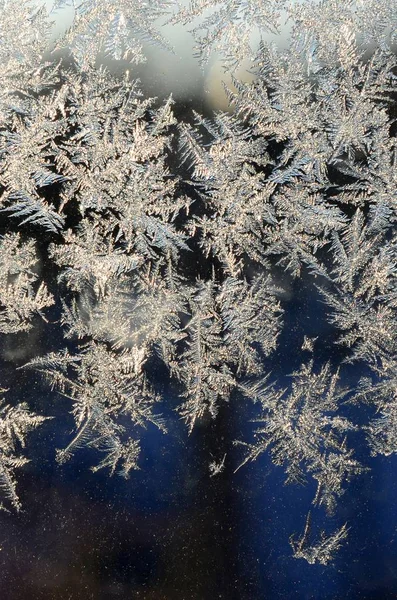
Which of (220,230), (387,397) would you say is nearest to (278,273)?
(220,230)

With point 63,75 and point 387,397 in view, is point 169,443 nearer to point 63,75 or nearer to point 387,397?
point 387,397

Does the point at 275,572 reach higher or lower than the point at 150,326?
lower

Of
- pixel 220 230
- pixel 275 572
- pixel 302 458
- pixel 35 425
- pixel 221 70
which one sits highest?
pixel 221 70

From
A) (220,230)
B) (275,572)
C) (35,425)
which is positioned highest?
(220,230)

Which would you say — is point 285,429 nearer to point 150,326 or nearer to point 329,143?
point 150,326

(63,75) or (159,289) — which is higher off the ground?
(63,75)

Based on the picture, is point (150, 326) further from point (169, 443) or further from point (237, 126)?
point (237, 126)

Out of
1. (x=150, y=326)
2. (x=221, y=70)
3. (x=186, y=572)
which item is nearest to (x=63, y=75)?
(x=221, y=70)
